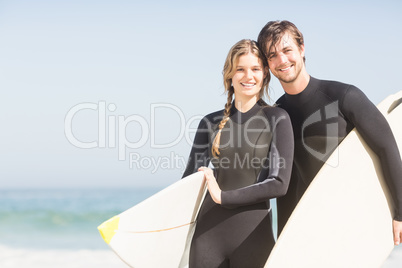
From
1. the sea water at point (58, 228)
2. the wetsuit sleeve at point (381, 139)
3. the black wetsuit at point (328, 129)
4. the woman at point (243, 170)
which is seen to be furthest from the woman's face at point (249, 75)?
the sea water at point (58, 228)

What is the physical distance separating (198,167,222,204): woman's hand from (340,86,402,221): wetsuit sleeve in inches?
31.6

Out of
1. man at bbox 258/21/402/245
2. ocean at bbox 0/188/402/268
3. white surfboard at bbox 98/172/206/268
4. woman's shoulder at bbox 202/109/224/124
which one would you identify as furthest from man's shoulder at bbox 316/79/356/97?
ocean at bbox 0/188/402/268

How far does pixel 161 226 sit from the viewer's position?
89.7 inches

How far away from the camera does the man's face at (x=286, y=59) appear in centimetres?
229

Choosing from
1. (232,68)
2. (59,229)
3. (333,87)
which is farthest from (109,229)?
→ (59,229)

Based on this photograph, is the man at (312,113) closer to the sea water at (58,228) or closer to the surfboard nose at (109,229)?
the surfboard nose at (109,229)

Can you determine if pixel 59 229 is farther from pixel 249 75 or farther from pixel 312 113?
pixel 249 75

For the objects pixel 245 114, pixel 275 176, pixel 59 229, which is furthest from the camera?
pixel 59 229

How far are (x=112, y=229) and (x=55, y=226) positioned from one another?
37.4ft

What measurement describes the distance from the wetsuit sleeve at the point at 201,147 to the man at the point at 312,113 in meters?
0.47

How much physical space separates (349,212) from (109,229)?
1232 mm

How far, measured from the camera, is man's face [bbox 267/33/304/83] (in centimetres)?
229

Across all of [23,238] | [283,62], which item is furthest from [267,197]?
[23,238]

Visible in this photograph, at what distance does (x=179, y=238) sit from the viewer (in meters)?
2.28
